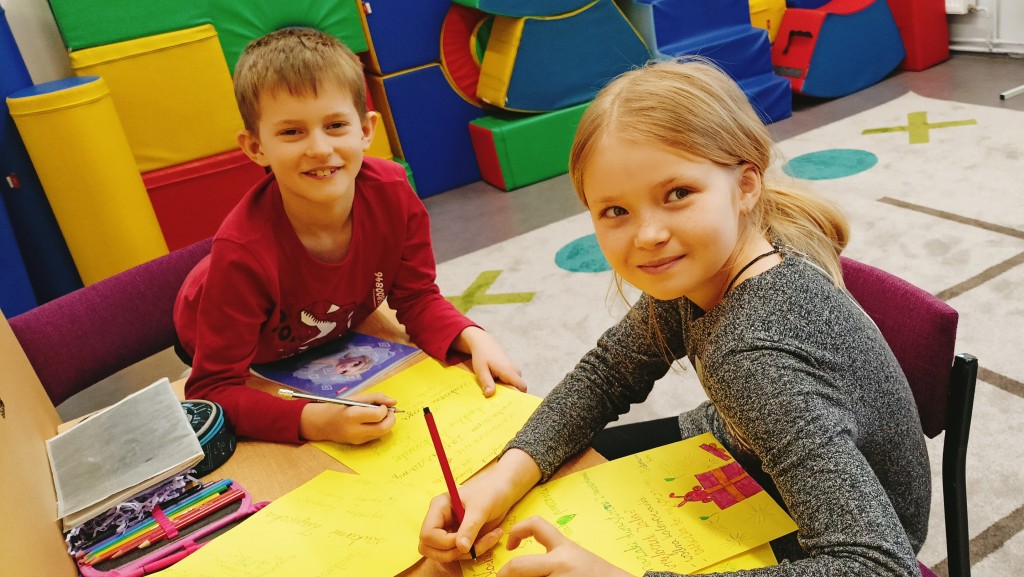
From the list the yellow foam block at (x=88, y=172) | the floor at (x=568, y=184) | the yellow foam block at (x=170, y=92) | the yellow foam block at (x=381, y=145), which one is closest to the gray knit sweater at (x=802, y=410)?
the floor at (x=568, y=184)

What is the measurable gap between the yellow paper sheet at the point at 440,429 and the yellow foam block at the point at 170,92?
232 cm

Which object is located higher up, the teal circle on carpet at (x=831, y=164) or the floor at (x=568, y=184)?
the floor at (x=568, y=184)

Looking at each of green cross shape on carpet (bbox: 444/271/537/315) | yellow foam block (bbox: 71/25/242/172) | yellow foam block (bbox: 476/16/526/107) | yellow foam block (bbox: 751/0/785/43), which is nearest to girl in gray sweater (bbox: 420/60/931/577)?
green cross shape on carpet (bbox: 444/271/537/315)

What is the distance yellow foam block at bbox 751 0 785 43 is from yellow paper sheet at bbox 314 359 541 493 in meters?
3.59

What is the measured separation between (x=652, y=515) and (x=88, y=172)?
253 cm

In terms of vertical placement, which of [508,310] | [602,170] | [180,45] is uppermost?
[180,45]

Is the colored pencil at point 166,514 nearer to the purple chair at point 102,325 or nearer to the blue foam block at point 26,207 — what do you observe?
the purple chair at point 102,325

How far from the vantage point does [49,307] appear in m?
1.32

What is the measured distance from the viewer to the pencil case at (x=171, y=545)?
2.67 ft

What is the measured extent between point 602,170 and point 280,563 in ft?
1.70

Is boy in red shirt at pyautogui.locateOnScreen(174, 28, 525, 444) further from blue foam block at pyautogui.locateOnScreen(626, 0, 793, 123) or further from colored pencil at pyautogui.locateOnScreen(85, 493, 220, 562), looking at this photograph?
blue foam block at pyautogui.locateOnScreen(626, 0, 793, 123)

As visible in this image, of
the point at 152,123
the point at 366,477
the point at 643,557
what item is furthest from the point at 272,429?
the point at 152,123

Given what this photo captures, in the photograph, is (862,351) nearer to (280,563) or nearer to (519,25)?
(280,563)

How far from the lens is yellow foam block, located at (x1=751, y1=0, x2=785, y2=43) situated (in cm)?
405
